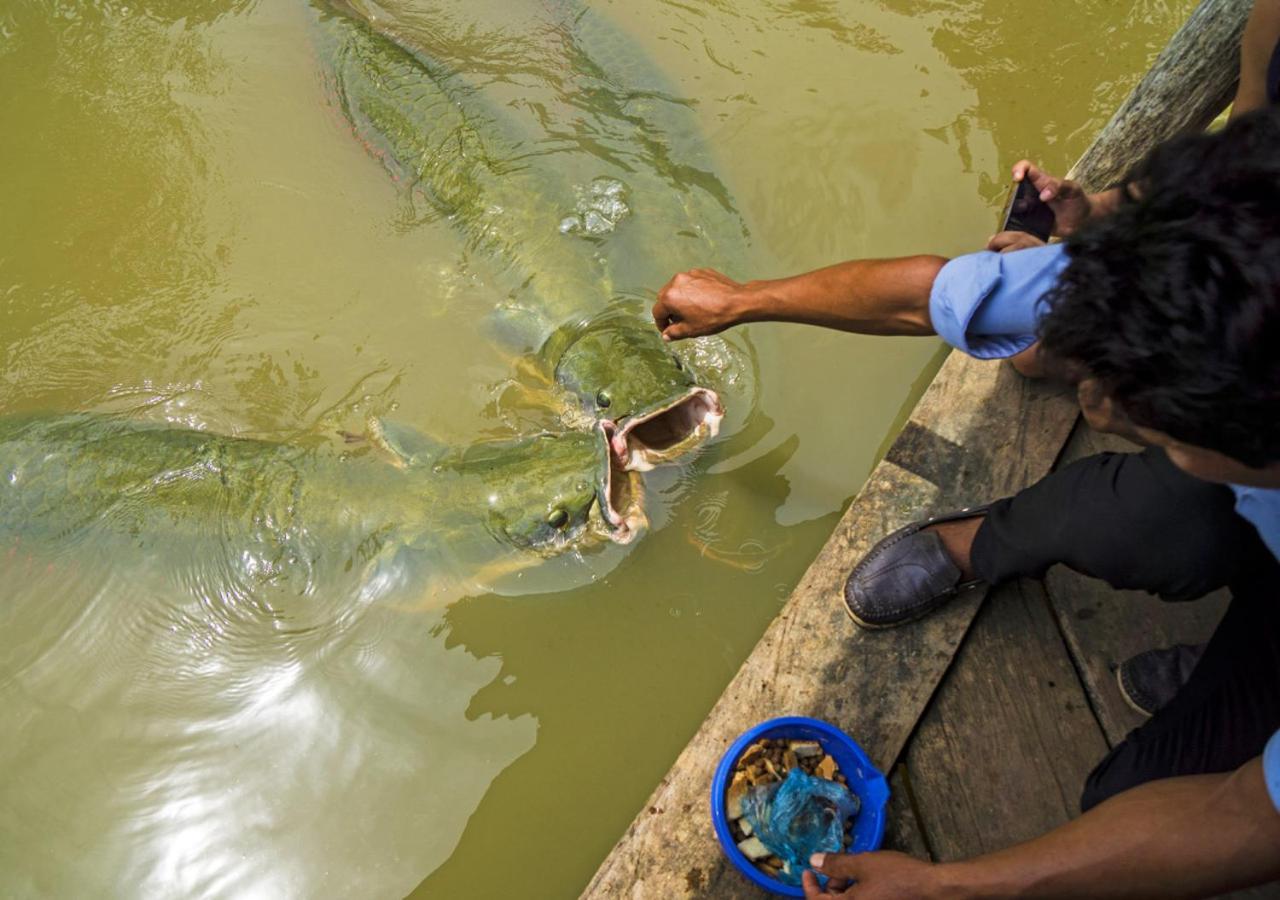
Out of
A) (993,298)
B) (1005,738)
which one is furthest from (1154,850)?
(993,298)

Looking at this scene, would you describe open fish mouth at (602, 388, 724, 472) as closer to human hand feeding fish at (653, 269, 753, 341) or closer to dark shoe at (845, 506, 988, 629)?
human hand feeding fish at (653, 269, 753, 341)

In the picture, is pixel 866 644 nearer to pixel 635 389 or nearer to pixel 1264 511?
pixel 1264 511

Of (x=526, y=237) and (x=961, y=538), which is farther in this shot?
A: (x=526, y=237)

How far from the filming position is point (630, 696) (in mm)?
3377

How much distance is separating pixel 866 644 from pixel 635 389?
1659 millimetres

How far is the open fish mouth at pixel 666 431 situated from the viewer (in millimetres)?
3650

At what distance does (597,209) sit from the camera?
16.6ft

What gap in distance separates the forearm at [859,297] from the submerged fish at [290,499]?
45.0 inches

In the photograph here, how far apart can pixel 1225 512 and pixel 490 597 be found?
2.75m

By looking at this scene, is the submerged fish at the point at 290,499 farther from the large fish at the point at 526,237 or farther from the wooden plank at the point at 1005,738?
the wooden plank at the point at 1005,738

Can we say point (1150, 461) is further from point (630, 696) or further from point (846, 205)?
point (846, 205)

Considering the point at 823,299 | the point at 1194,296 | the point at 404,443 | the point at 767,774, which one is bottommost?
the point at 767,774

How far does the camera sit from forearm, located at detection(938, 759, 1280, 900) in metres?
1.79

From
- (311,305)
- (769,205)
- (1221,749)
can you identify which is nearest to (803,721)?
(1221,749)
